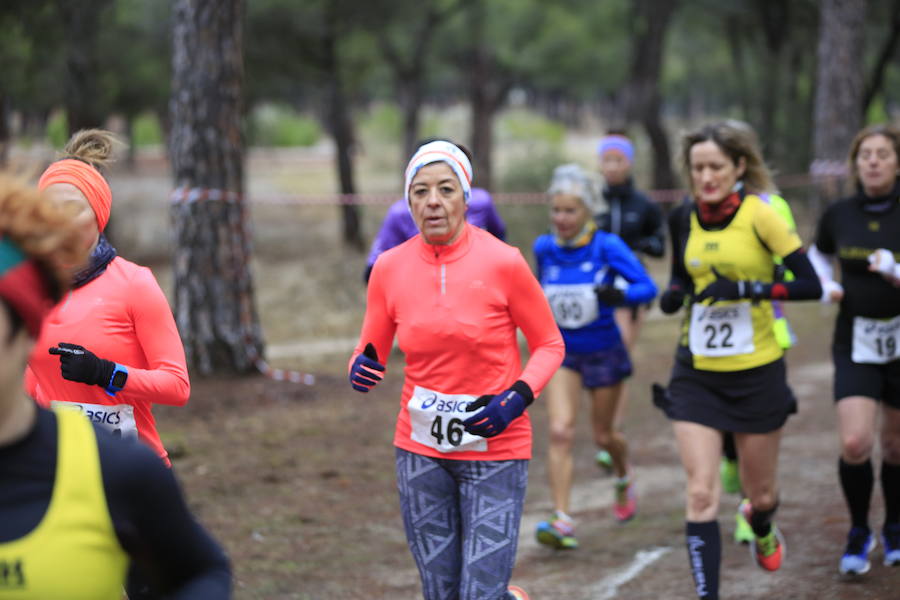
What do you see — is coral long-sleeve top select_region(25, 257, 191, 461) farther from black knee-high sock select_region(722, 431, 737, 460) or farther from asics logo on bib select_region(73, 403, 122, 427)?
black knee-high sock select_region(722, 431, 737, 460)

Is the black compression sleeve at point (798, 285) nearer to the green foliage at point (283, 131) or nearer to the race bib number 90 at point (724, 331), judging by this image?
the race bib number 90 at point (724, 331)

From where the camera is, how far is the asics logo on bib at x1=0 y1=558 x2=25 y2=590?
2.09 m

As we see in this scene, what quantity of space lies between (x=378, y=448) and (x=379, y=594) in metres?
3.28

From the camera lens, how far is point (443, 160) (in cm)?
423

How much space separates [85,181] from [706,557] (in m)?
3.01

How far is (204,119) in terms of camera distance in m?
10.7

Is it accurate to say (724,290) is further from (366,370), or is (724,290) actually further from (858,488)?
→ (366,370)

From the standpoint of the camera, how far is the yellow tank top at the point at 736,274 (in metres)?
5.25

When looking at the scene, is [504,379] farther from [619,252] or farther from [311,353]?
[311,353]

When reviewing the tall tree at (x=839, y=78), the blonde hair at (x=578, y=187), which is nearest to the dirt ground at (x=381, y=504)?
the blonde hair at (x=578, y=187)

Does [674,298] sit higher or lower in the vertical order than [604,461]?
higher

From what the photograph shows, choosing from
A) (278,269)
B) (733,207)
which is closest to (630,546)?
(733,207)

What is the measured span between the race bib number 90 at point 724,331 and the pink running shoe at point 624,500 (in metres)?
2.16

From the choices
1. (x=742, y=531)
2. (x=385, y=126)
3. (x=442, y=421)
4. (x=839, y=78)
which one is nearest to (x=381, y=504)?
(x=742, y=531)
